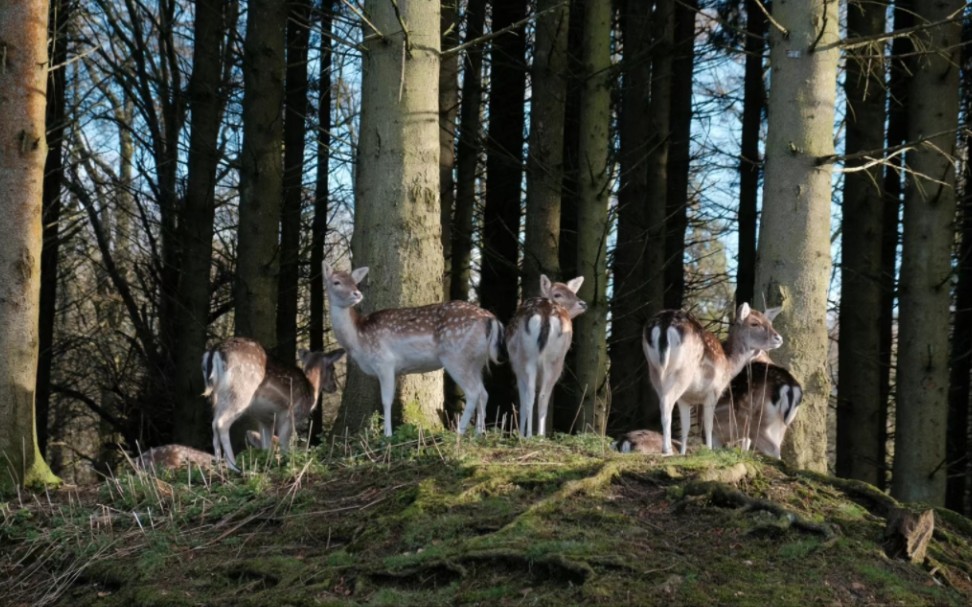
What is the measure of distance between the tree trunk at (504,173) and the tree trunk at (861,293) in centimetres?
437

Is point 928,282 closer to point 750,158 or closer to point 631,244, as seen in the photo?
point 631,244

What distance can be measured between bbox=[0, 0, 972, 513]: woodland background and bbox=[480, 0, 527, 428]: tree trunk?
Answer: 4cm

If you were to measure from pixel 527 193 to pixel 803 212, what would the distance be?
14.8ft

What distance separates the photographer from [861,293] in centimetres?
1648

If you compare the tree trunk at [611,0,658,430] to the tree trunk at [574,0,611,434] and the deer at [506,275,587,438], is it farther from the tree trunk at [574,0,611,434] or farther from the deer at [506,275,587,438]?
the deer at [506,275,587,438]

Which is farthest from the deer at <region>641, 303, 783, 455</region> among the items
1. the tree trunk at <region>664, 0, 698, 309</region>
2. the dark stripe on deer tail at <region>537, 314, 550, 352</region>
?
the tree trunk at <region>664, 0, 698, 309</region>

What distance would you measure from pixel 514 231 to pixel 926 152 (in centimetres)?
623

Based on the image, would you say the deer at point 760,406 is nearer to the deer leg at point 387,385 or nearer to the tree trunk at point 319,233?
the deer leg at point 387,385

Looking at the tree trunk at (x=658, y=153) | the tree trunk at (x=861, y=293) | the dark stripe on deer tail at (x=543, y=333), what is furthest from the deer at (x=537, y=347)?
the tree trunk at (x=861, y=293)

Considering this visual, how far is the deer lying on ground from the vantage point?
1150 cm

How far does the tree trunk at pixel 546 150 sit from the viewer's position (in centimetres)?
1452

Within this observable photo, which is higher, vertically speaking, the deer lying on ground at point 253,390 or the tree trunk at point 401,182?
the tree trunk at point 401,182

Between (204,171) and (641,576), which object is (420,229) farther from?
(204,171)

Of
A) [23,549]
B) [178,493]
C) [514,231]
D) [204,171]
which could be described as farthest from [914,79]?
[23,549]
